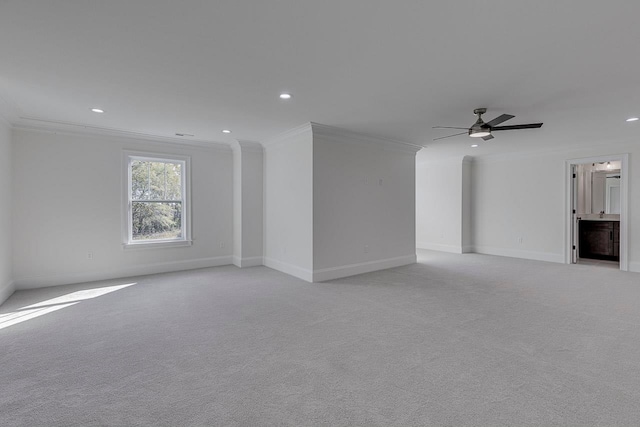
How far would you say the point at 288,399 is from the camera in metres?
2.03

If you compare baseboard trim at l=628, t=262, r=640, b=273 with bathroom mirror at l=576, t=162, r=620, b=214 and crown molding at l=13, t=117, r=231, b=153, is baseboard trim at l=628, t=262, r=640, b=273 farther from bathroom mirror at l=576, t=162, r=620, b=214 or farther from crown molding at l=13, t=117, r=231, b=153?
crown molding at l=13, t=117, r=231, b=153

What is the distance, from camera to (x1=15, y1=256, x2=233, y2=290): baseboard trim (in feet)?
15.7

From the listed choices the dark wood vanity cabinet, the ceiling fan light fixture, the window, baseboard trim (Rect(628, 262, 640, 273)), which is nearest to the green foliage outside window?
the window

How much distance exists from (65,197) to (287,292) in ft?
12.6

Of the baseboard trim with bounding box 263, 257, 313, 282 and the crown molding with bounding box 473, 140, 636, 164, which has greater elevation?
the crown molding with bounding box 473, 140, 636, 164

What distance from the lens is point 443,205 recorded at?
8531 millimetres

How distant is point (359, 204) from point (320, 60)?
3217mm

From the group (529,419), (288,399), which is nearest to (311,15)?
(288,399)

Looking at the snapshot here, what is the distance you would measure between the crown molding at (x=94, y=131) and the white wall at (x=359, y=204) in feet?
8.27

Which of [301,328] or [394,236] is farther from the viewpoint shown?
[394,236]

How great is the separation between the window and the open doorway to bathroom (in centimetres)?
783

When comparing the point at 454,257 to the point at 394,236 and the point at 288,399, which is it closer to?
the point at 394,236

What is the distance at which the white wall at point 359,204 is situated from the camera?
16.9 feet

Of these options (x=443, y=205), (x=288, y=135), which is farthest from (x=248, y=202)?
(x=443, y=205)
